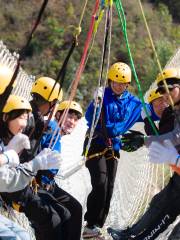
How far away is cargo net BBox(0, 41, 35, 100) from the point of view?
6880 millimetres

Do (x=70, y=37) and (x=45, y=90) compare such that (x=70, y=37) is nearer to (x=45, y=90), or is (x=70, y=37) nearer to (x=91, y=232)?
(x=91, y=232)

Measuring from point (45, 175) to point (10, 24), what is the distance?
92.7 feet

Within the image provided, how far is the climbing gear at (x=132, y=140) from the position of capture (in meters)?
4.65

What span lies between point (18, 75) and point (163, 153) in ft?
14.3

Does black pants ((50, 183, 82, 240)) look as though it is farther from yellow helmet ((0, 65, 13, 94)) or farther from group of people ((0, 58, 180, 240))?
yellow helmet ((0, 65, 13, 94))

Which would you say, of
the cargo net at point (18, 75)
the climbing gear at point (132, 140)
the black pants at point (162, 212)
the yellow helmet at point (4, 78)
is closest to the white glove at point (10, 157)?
the yellow helmet at point (4, 78)

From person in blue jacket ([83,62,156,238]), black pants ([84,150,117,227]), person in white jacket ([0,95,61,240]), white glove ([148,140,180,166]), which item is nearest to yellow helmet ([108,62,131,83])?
person in blue jacket ([83,62,156,238])

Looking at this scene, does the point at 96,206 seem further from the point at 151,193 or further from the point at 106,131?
the point at 151,193

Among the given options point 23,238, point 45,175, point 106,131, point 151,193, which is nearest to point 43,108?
point 45,175

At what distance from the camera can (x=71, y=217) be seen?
3785 millimetres

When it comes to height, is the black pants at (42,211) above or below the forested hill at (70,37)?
below

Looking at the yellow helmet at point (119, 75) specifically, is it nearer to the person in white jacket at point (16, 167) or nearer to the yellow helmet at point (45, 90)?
the yellow helmet at point (45, 90)

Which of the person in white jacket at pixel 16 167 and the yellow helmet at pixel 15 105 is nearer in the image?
the person in white jacket at pixel 16 167

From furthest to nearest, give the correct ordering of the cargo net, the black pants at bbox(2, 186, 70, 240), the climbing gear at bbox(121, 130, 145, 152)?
the cargo net < the climbing gear at bbox(121, 130, 145, 152) < the black pants at bbox(2, 186, 70, 240)
